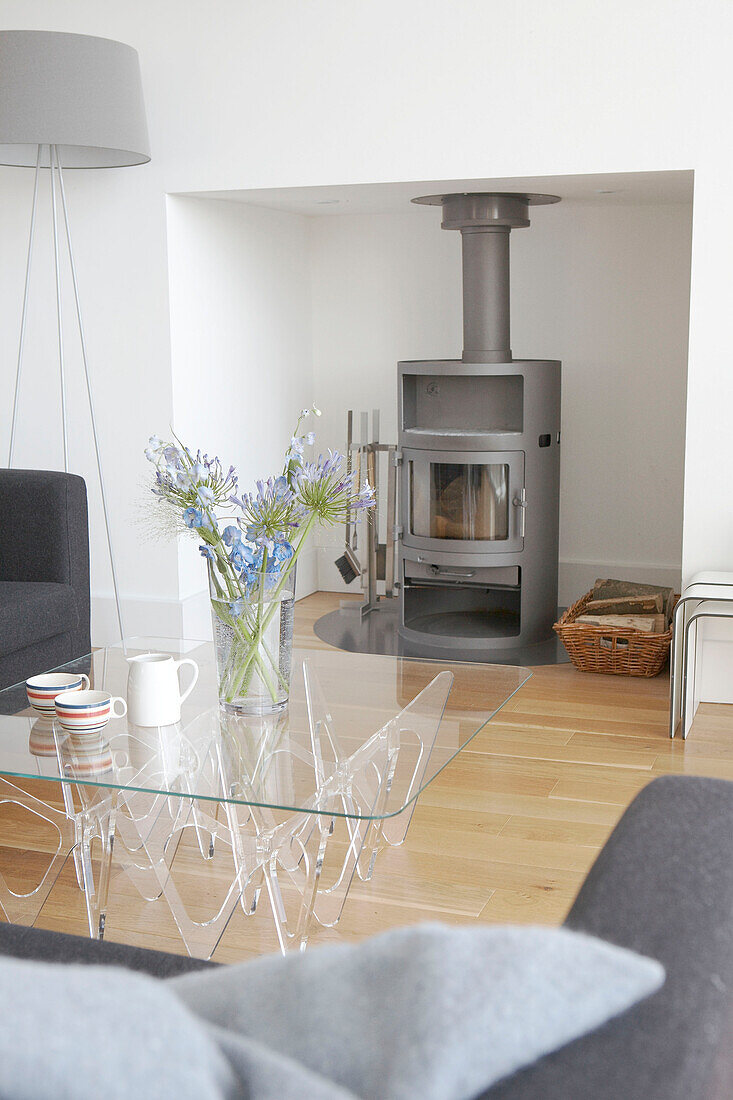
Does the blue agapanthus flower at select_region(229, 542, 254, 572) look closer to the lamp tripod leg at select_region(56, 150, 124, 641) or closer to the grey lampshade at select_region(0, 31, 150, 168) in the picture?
the grey lampshade at select_region(0, 31, 150, 168)

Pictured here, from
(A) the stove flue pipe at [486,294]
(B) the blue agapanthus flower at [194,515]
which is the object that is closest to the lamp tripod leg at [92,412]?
(A) the stove flue pipe at [486,294]

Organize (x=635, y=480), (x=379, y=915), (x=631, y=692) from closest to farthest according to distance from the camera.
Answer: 1. (x=379, y=915)
2. (x=631, y=692)
3. (x=635, y=480)

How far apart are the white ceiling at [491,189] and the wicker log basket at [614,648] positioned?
1519mm

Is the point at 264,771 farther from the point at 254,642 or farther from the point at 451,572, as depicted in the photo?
the point at 451,572

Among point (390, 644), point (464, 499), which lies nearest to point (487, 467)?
point (464, 499)

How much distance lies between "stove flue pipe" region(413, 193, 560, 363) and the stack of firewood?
973 mm

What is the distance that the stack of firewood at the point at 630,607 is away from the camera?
403 centimetres

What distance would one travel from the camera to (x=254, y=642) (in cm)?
220

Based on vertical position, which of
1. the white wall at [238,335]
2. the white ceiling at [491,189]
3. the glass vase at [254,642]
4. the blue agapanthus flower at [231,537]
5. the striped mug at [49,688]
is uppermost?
the white ceiling at [491,189]

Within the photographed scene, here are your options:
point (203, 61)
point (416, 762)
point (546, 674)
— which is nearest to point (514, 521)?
point (546, 674)

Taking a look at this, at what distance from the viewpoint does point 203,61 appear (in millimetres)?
4035

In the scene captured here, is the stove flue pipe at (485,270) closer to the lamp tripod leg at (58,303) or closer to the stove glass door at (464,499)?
the stove glass door at (464,499)

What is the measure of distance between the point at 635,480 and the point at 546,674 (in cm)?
123

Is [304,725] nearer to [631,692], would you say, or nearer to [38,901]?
[38,901]
